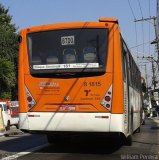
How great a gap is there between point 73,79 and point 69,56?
2.23 ft

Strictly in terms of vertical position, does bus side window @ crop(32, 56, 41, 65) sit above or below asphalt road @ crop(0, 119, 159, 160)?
above

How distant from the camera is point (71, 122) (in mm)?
13844

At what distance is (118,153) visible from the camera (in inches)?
584

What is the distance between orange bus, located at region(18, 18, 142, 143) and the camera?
45.1ft

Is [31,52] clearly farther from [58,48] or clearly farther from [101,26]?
[101,26]

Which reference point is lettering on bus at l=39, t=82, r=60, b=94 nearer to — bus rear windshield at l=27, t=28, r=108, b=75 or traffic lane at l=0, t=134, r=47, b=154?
bus rear windshield at l=27, t=28, r=108, b=75

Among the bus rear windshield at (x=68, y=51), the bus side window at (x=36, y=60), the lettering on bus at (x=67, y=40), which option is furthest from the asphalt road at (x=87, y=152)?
the lettering on bus at (x=67, y=40)

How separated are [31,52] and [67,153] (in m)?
3.18

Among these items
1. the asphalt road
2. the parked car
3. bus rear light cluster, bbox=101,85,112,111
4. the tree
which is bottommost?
the asphalt road

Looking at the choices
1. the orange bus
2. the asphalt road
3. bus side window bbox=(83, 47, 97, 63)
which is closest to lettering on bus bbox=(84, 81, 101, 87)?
the orange bus

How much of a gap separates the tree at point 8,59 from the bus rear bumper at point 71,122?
138ft

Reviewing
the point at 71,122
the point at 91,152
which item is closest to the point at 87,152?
the point at 91,152

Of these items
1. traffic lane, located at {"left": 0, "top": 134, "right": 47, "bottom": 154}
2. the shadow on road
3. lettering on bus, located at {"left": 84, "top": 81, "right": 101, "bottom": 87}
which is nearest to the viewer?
lettering on bus, located at {"left": 84, "top": 81, "right": 101, "bottom": 87}

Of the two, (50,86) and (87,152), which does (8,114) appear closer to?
(87,152)
